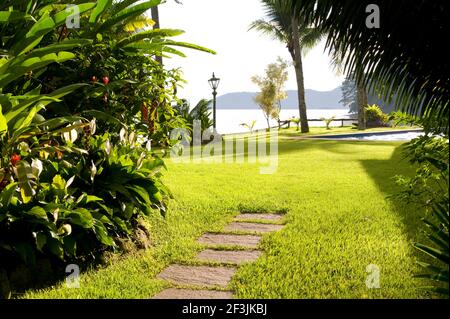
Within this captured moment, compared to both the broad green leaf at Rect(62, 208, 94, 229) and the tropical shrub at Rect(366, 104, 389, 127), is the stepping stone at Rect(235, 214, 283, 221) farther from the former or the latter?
the tropical shrub at Rect(366, 104, 389, 127)

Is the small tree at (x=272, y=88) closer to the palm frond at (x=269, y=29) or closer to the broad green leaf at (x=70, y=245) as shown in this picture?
the palm frond at (x=269, y=29)

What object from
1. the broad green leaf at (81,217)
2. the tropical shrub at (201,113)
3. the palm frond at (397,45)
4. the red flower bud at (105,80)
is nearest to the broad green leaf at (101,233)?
the broad green leaf at (81,217)

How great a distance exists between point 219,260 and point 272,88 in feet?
91.5

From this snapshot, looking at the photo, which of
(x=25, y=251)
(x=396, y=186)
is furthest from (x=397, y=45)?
(x=396, y=186)

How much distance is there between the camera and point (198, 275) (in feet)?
9.92

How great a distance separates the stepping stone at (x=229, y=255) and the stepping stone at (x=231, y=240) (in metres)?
0.16

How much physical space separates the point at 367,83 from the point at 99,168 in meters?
2.15

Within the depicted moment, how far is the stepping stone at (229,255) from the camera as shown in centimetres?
333

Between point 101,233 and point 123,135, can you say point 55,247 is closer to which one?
point 101,233

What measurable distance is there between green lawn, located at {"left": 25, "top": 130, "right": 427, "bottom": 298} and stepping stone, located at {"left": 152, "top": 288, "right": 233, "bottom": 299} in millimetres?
72

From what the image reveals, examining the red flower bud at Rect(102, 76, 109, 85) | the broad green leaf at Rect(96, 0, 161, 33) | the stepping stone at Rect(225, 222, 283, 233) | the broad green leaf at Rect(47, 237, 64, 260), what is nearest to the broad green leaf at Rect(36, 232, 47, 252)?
the broad green leaf at Rect(47, 237, 64, 260)

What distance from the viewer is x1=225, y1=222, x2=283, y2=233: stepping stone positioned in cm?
415
